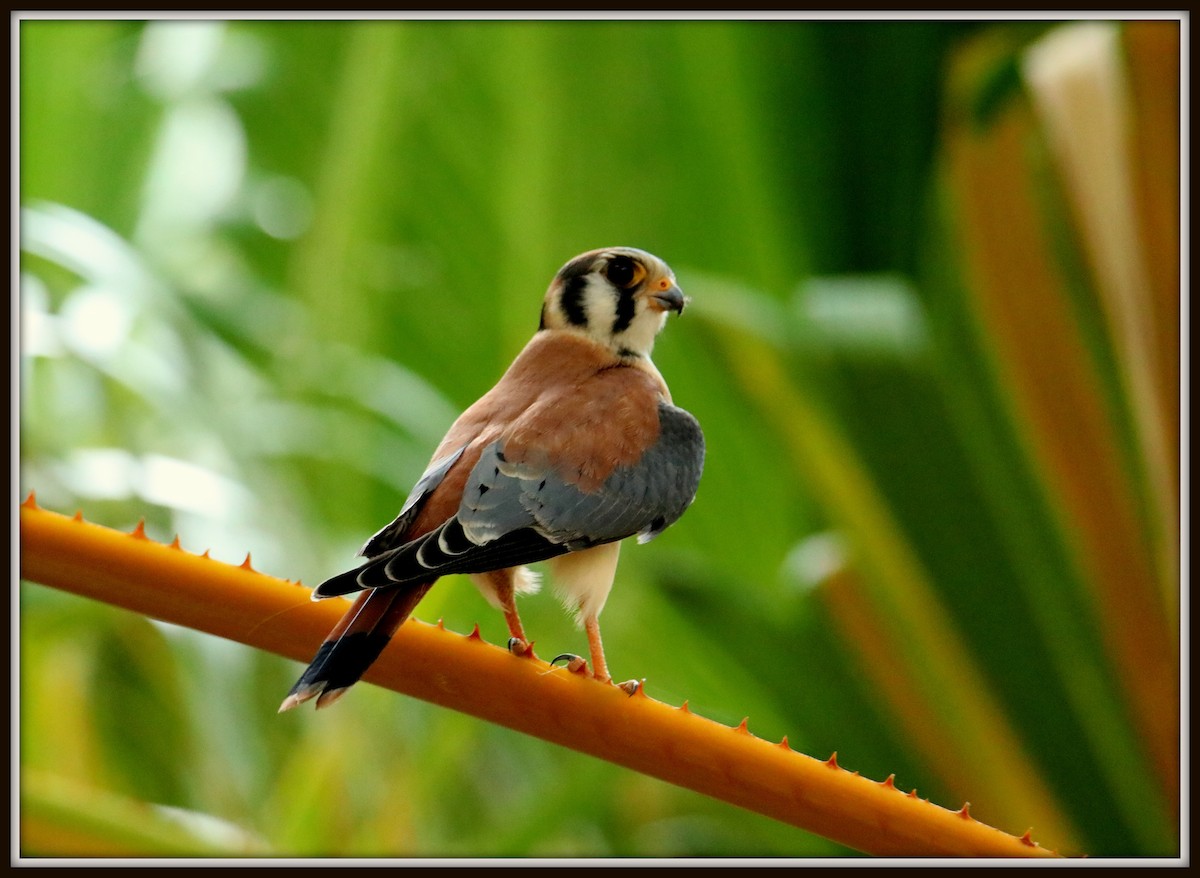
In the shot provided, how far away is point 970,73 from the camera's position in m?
2.28

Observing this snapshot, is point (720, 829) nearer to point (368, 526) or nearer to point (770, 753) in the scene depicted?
point (368, 526)

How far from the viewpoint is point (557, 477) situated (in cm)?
124

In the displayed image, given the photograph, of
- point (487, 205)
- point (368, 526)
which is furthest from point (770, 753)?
point (487, 205)

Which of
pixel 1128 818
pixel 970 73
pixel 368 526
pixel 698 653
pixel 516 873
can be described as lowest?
pixel 516 873

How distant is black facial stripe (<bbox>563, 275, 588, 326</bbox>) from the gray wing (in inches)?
6.3

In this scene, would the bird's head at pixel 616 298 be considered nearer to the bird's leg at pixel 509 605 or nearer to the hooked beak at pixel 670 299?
the hooked beak at pixel 670 299

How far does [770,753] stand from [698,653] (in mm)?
1318

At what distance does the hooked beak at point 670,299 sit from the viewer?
138 centimetres

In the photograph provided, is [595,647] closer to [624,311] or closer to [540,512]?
[540,512]

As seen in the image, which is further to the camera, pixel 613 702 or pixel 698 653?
pixel 698 653

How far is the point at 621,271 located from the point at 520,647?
473 millimetres

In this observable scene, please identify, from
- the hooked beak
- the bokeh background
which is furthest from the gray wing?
the bokeh background

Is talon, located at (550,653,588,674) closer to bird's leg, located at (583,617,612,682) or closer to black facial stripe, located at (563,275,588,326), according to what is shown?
bird's leg, located at (583,617,612,682)

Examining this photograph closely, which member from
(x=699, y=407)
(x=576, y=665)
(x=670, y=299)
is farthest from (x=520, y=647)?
(x=699, y=407)
